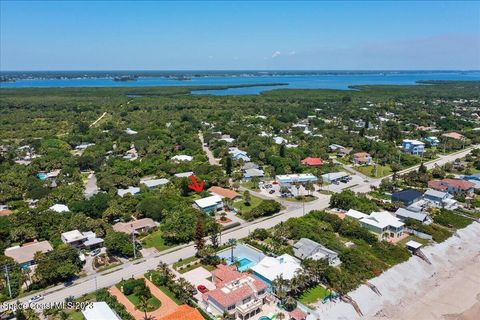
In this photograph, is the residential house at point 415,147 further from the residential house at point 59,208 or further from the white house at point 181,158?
the residential house at point 59,208

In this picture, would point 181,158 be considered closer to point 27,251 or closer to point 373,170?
point 373,170

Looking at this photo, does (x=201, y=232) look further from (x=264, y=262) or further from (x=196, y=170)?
(x=196, y=170)

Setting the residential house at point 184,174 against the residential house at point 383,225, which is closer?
the residential house at point 383,225

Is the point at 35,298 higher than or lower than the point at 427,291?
higher

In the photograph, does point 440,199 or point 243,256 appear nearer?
point 243,256

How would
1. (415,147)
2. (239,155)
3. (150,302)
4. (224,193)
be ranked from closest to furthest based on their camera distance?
(150,302) → (224,193) → (239,155) → (415,147)

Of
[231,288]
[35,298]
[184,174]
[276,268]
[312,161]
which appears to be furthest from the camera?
[312,161]

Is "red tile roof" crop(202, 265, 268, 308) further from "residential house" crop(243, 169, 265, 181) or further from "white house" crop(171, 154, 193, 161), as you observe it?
"white house" crop(171, 154, 193, 161)

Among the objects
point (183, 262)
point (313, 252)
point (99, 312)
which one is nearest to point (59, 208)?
point (183, 262)

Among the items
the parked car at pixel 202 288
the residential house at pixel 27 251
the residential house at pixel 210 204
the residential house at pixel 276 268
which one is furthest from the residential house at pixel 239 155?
the parked car at pixel 202 288
